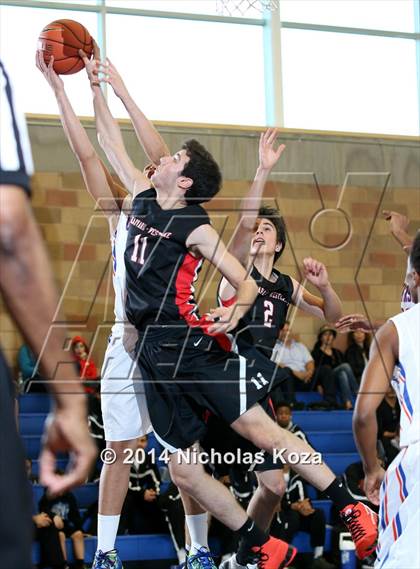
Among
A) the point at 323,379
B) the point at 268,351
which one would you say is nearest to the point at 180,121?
the point at 323,379

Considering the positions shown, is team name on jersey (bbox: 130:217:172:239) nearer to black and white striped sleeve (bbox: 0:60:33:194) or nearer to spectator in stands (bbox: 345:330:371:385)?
black and white striped sleeve (bbox: 0:60:33:194)

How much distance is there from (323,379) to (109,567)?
648 cm

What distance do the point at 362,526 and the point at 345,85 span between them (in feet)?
31.3

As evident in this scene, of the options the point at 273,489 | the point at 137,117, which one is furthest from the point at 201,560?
the point at 137,117

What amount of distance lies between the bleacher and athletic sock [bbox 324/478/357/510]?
365 cm

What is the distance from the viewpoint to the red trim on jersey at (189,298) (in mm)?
5215

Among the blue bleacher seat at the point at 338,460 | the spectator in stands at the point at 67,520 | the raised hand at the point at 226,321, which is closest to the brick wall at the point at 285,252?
the blue bleacher seat at the point at 338,460

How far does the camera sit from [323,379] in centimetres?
1130

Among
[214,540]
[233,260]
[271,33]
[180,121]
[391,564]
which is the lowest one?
[214,540]

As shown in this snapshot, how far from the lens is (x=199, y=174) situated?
547 centimetres

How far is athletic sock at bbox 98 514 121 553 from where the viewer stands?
5.20 metres

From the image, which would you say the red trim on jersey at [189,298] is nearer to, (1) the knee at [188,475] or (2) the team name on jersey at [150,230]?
(2) the team name on jersey at [150,230]

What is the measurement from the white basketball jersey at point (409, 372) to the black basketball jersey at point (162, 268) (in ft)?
6.22

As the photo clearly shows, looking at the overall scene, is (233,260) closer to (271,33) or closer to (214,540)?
(214,540)
